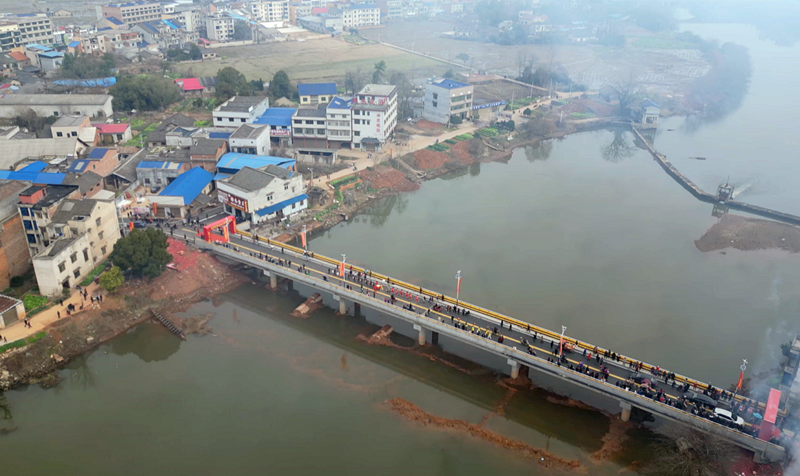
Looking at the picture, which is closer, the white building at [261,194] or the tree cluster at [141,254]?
the tree cluster at [141,254]

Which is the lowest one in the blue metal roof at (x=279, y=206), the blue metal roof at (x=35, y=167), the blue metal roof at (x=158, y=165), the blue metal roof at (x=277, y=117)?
the blue metal roof at (x=279, y=206)

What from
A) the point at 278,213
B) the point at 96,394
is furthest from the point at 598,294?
the point at 96,394

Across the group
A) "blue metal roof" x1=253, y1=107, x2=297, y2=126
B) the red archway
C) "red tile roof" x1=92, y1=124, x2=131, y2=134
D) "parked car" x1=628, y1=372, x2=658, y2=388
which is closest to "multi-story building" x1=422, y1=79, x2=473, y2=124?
"blue metal roof" x1=253, y1=107, x2=297, y2=126

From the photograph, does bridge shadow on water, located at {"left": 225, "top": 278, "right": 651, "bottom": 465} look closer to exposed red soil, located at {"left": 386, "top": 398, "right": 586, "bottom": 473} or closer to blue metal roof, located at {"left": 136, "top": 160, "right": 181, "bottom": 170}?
exposed red soil, located at {"left": 386, "top": 398, "right": 586, "bottom": 473}

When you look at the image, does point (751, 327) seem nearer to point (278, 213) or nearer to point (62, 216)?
point (278, 213)

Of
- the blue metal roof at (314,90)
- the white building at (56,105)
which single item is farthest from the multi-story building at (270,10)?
the white building at (56,105)

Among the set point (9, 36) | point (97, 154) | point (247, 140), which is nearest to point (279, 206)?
point (247, 140)

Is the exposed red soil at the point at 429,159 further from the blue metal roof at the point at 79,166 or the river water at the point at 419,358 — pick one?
the blue metal roof at the point at 79,166
